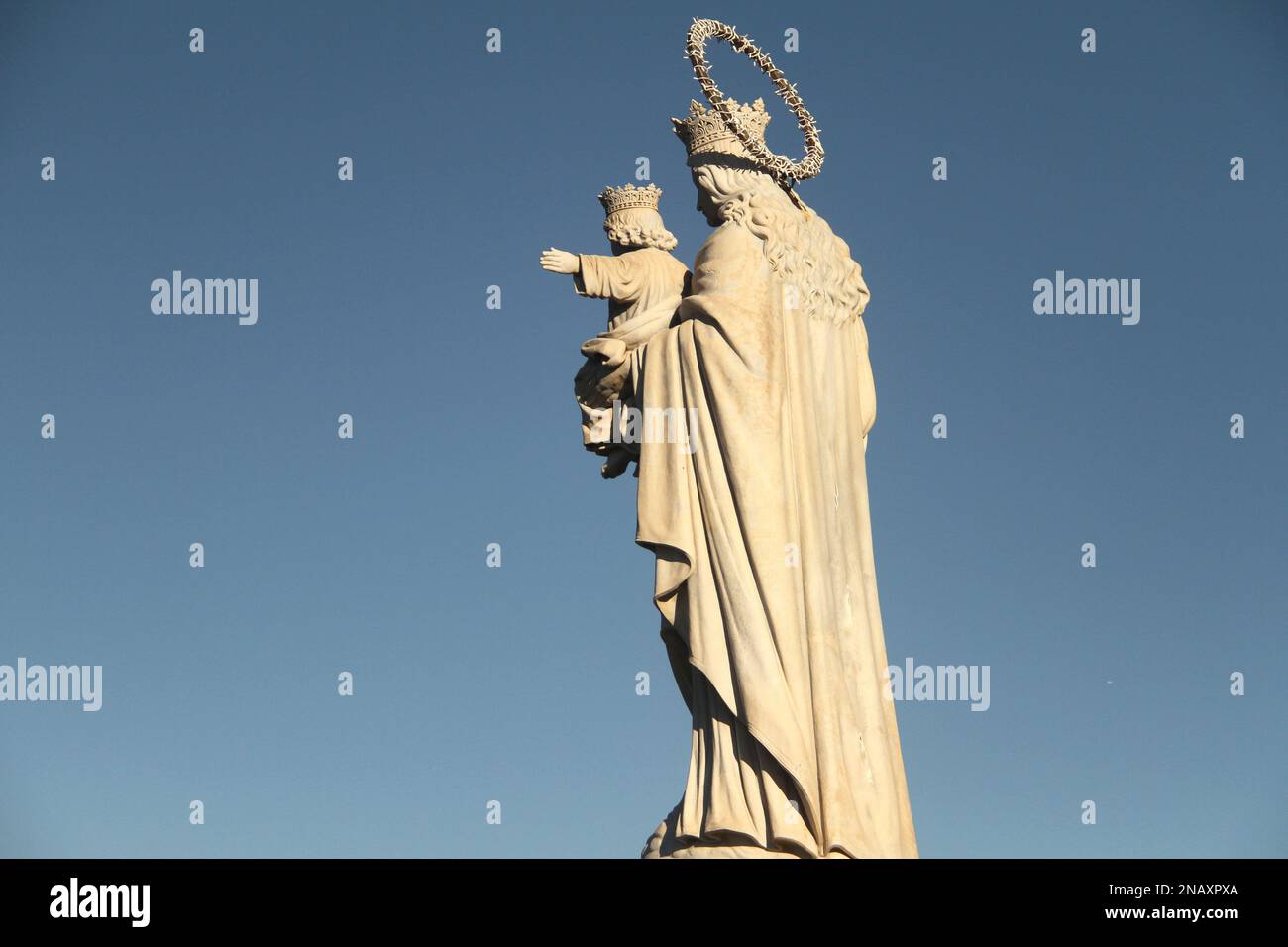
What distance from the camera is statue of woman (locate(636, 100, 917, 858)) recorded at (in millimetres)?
15289

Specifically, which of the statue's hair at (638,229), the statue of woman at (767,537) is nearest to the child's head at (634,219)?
the statue's hair at (638,229)

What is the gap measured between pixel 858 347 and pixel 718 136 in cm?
238

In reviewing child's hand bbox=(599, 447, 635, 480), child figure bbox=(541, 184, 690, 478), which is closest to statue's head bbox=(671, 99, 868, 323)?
child figure bbox=(541, 184, 690, 478)

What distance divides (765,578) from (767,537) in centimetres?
37

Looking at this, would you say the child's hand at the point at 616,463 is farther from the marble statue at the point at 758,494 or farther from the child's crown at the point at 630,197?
the child's crown at the point at 630,197

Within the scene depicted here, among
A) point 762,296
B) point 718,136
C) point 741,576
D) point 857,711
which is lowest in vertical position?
point 857,711

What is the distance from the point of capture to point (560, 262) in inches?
677

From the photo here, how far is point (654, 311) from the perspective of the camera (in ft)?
56.5

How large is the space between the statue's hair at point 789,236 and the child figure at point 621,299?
0.99 m

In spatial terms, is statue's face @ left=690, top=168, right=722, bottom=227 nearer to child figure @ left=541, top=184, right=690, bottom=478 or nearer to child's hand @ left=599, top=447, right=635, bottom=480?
child figure @ left=541, top=184, right=690, bottom=478

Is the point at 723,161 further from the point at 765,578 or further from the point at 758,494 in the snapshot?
the point at 765,578
